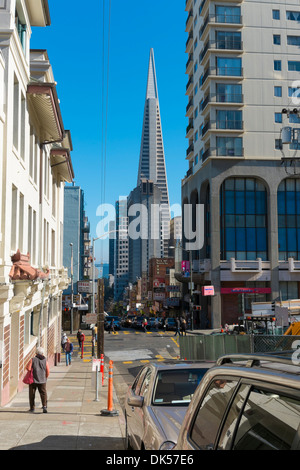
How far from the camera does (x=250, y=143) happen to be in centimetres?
5581

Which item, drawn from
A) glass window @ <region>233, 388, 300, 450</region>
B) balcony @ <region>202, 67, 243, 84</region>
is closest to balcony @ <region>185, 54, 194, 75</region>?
balcony @ <region>202, 67, 243, 84</region>

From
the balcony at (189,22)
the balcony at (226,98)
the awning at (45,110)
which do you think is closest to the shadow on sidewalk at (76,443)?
the awning at (45,110)

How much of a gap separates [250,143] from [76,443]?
50686mm

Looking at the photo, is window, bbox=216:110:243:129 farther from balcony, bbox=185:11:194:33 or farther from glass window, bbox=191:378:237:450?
glass window, bbox=191:378:237:450

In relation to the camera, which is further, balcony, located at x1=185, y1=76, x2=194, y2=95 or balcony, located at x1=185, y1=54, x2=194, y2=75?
balcony, located at x1=185, y1=76, x2=194, y2=95

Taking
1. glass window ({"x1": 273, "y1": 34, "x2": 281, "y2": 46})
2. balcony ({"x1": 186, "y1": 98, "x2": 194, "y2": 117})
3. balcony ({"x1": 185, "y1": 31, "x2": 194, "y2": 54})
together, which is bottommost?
balcony ({"x1": 186, "y1": 98, "x2": 194, "y2": 117})

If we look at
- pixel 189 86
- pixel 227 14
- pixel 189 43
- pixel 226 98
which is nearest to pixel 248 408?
pixel 226 98

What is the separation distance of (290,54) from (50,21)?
44.7 m

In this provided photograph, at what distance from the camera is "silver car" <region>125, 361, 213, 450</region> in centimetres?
534

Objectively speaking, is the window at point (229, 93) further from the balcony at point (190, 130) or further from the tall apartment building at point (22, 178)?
the tall apartment building at point (22, 178)

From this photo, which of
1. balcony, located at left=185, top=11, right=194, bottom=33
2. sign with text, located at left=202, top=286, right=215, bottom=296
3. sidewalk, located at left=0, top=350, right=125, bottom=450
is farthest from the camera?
balcony, located at left=185, top=11, right=194, bottom=33

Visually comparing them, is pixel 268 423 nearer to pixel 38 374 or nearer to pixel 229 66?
pixel 38 374

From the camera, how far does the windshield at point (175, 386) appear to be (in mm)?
6941

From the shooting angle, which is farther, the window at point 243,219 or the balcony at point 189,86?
the balcony at point 189,86
